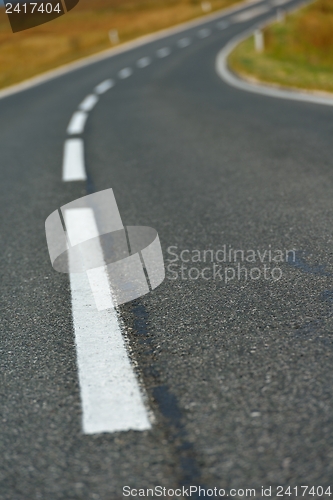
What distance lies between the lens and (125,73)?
19297 mm

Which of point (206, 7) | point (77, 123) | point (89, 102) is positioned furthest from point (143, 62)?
point (206, 7)

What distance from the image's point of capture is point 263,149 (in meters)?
7.00

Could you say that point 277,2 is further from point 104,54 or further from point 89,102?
point 89,102

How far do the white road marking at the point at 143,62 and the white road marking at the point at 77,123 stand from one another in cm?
995

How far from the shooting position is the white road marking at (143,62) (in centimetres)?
2123

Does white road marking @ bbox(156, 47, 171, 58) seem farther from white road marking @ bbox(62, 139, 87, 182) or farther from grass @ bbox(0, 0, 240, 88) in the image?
white road marking @ bbox(62, 139, 87, 182)

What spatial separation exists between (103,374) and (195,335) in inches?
18.7

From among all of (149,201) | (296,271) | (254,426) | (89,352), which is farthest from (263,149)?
(254,426)

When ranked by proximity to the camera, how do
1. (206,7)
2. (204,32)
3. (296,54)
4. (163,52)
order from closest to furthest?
(296,54)
(163,52)
(204,32)
(206,7)

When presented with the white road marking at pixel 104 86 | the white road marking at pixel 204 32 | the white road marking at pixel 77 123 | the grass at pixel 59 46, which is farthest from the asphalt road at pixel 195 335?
the white road marking at pixel 204 32

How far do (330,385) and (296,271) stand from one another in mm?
1217

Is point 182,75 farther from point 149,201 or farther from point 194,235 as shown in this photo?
point 194,235

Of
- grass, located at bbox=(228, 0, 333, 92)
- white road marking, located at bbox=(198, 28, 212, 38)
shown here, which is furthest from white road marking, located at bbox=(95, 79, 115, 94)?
white road marking, located at bbox=(198, 28, 212, 38)

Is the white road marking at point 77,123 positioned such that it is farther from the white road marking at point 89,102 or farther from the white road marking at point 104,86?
the white road marking at point 104,86
